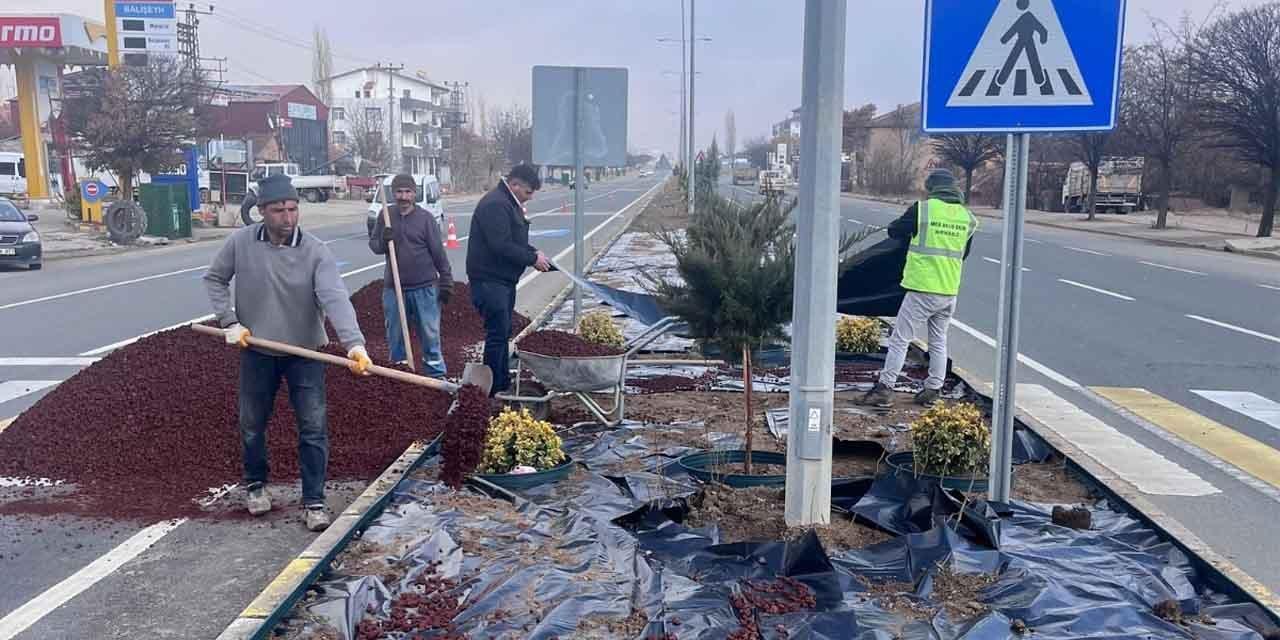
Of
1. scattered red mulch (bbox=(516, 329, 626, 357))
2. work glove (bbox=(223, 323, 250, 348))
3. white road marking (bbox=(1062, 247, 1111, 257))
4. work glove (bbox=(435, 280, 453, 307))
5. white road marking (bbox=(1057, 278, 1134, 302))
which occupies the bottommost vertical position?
white road marking (bbox=(1062, 247, 1111, 257))

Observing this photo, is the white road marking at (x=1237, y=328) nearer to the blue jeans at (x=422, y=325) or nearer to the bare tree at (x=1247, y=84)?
the blue jeans at (x=422, y=325)

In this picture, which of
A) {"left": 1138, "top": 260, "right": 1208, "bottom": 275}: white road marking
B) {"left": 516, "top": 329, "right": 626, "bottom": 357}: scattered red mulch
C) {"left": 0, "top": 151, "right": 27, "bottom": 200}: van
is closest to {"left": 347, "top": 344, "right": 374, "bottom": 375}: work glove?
{"left": 516, "top": 329, "right": 626, "bottom": 357}: scattered red mulch

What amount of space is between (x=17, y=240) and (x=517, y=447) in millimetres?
19208

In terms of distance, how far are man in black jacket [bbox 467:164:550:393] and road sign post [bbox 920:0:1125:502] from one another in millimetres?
3448

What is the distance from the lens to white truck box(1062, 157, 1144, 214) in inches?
1873

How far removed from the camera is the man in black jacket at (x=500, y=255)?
755 centimetres

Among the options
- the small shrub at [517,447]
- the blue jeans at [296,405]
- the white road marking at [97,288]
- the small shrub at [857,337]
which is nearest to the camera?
the blue jeans at [296,405]

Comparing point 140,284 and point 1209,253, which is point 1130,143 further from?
point 140,284

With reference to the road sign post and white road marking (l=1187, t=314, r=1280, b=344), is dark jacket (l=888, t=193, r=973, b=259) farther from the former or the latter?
white road marking (l=1187, t=314, r=1280, b=344)

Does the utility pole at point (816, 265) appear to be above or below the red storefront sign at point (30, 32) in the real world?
below

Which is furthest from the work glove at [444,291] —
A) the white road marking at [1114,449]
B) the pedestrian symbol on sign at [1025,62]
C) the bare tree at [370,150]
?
the bare tree at [370,150]

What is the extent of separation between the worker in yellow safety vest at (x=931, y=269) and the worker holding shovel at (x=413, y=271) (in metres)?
3.70

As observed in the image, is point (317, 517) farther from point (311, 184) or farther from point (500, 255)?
point (311, 184)

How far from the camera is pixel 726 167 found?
441ft
